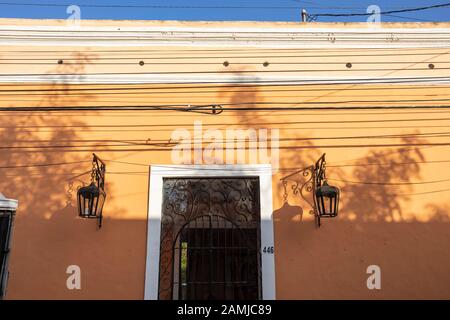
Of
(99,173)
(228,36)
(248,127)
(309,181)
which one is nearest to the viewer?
(99,173)

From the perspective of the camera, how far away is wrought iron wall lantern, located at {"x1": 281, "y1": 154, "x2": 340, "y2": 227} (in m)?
4.65

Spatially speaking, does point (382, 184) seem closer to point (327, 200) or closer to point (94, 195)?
point (327, 200)

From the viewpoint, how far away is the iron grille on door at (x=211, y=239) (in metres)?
4.95

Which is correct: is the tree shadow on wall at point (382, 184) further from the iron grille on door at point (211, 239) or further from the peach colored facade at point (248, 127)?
the iron grille on door at point (211, 239)

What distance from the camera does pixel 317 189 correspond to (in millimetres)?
4746

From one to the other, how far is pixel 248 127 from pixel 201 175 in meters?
0.90

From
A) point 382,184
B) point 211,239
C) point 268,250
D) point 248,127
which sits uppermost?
point 248,127

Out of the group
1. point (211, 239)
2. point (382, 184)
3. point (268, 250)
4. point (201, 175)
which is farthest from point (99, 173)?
point (382, 184)

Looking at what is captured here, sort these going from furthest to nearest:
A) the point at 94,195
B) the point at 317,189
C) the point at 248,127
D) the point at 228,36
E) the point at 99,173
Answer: the point at 228,36, the point at 248,127, the point at 99,173, the point at 317,189, the point at 94,195

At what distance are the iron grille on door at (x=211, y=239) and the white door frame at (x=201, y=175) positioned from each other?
0.41 feet

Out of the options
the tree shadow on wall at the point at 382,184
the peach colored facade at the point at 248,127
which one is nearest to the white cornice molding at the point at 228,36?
the peach colored facade at the point at 248,127

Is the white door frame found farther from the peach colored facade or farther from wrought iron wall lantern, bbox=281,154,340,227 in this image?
wrought iron wall lantern, bbox=281,154,340,227

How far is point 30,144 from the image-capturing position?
5.21 meters

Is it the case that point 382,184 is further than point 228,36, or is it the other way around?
Answer: point 228,36
